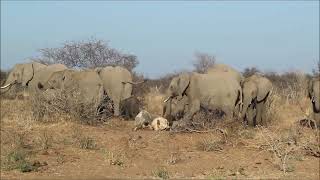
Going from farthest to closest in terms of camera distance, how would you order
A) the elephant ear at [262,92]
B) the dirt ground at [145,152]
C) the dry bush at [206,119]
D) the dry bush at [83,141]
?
the elephant ear at [262,92], the dry bush at [206,119], the dry bush at [83,141], the dirt ground at [145,152]

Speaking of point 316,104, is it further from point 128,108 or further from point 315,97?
point 128,108

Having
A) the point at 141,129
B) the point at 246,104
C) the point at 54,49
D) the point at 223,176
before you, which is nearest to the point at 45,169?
the point at 223,176

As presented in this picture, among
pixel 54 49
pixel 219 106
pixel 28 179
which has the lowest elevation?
pixel 28 179

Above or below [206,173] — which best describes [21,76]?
above

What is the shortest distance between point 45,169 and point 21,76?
440 inches

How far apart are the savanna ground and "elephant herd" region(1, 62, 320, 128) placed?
109 centimetres

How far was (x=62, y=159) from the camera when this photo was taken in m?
13.4

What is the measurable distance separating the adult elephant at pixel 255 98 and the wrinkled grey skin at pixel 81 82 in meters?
4.44

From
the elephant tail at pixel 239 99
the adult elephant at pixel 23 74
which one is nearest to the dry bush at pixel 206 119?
the elephant tail at pixel 239 99

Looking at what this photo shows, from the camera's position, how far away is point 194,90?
18.5m

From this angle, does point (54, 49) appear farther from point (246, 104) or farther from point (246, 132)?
point (246, 132)

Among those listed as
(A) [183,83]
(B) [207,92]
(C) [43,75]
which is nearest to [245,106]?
(B) [207,92]

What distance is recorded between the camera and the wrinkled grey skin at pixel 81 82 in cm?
1958

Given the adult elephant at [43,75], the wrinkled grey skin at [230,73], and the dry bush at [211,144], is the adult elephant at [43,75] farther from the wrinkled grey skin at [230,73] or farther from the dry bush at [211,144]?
the dry bush at [211,144]
